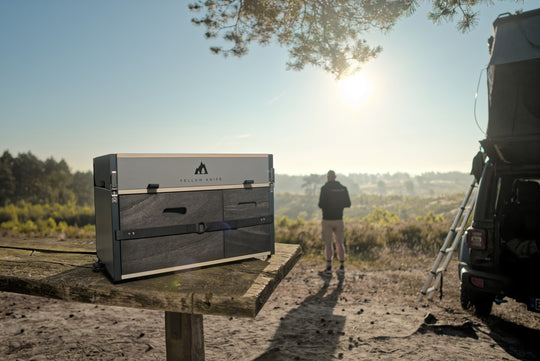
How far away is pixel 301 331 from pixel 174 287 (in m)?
3.03

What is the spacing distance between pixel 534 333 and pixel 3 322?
6632 millimetres

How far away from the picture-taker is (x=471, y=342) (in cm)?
393

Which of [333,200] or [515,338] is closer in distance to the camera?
[515,338]

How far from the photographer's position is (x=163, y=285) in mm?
1668

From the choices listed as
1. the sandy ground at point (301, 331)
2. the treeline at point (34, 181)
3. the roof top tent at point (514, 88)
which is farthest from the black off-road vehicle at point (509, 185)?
the treeline at point (34, 181)

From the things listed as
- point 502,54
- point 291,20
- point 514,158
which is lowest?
point 514,158

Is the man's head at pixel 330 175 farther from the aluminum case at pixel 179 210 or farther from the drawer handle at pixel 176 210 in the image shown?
the drawer handle at pixel 176 210

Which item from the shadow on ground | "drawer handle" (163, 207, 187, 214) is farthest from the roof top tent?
"drawer handle" (163, 207, 187, 214)

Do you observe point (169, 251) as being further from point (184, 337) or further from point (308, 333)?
point (308, 333)

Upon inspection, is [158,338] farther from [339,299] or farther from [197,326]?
[339,299]

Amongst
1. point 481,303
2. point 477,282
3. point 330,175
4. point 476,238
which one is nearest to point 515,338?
point 481,303

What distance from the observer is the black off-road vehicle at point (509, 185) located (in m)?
4.10

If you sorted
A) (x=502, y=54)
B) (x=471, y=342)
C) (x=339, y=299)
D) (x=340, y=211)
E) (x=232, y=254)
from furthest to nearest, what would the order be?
(x=340, y=211) → (x=339, y=299) → (x=502, y=54) → (x=471, y=342) → (x=232, y=254)

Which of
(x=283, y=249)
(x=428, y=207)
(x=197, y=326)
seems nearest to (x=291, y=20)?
(x=283, y=249)
